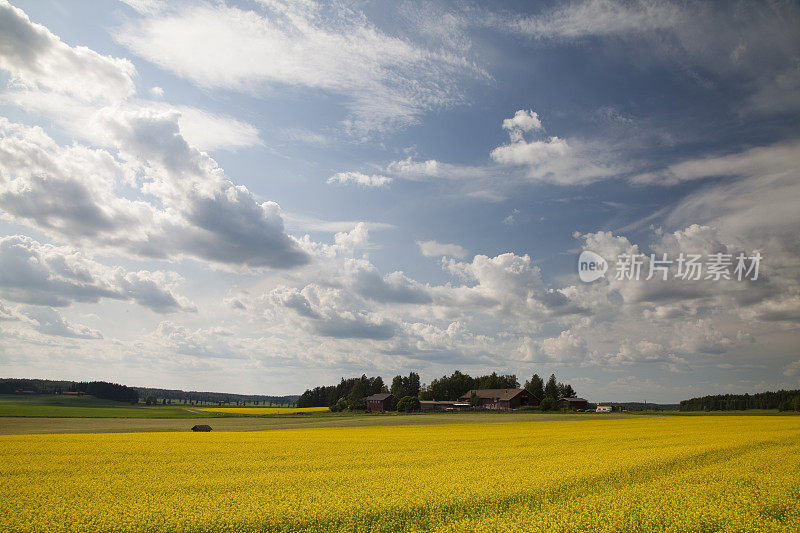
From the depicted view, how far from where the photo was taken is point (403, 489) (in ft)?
60.9

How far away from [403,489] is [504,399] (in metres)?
137

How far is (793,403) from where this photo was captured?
13950 centimetres

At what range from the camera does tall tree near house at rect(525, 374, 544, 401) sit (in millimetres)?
165125

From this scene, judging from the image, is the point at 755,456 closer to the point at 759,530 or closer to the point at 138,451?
the point at 759,530

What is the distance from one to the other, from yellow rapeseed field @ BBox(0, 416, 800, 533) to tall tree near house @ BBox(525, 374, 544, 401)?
139 metres

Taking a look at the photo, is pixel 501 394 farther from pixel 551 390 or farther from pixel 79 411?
pixel 79 411

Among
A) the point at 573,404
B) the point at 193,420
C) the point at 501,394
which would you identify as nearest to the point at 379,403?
the point at 501,394

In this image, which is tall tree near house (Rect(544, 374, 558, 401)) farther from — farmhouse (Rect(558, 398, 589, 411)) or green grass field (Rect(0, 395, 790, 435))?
green grass field (Rect(0, 395, 790, 435))

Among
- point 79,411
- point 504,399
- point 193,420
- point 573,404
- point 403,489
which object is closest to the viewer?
point 403,489

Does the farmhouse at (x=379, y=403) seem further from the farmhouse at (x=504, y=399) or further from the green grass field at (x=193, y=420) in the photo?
the green grass field at (x=193, y=420)

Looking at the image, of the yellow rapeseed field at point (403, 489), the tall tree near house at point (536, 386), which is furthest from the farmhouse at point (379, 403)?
the yellow rapeseed field at point (403, 489)

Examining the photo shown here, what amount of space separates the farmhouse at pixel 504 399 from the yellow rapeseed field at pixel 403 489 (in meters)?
117

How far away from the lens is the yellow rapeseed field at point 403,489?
14.7 meters

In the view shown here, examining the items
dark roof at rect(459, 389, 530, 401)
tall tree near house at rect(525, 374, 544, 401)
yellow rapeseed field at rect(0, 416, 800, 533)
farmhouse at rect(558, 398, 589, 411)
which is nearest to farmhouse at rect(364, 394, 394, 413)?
dark roof at rect(459, 389, 530, 401)
